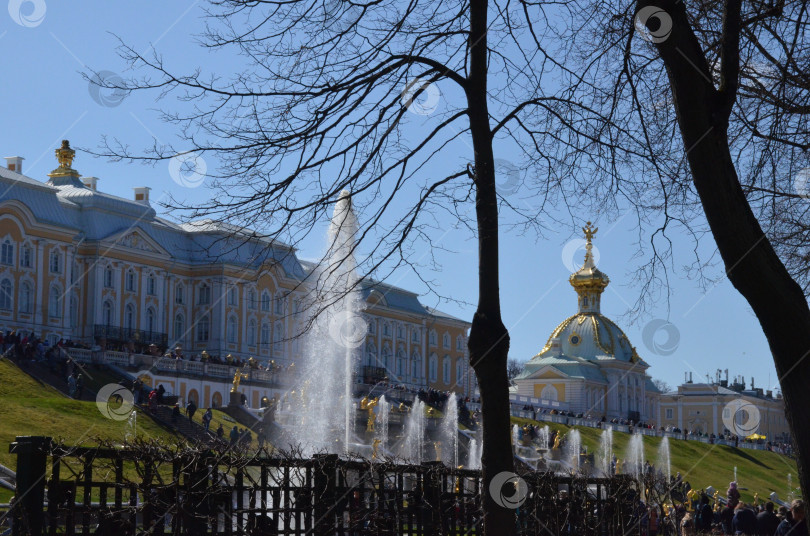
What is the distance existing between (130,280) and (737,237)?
5547cm

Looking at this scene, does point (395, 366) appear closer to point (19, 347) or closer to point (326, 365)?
point (326, 365)

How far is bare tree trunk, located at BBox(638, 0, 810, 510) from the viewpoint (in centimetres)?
926

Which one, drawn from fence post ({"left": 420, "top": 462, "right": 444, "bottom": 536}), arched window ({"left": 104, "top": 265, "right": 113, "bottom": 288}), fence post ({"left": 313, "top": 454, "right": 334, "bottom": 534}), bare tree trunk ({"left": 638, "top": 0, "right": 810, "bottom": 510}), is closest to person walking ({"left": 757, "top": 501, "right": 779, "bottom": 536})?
fence post ({"left": 420, "top": 462, "right": 444, "bottom": 536})

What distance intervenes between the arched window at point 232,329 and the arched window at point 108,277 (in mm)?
8202

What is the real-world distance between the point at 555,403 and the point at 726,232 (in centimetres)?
8018

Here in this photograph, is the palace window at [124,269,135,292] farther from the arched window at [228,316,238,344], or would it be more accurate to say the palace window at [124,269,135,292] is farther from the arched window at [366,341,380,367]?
the arched window at [366,341,380,367]

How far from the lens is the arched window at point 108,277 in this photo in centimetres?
6038

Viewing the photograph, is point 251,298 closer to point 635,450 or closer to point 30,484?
point 30,484

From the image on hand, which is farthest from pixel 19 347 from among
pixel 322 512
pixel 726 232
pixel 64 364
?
pixel 726 232

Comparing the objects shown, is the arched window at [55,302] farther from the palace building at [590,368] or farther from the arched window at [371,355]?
the palace building at [590,368]

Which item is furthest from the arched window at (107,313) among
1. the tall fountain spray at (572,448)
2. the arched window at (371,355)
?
the tall fountain spray at (572,448)

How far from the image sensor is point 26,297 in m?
55.2

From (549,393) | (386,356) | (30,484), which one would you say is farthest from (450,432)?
(549,393)

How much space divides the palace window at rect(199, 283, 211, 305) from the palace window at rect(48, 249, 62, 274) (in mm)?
10546
